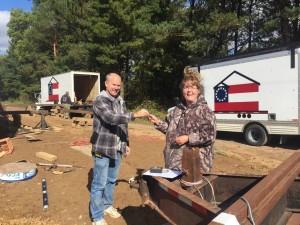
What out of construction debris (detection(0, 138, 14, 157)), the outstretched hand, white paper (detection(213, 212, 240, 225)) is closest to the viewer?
white paper (detection(213, 212, 240, 225))

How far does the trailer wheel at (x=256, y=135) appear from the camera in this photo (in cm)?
1180

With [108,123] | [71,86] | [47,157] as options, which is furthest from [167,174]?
[71,86]

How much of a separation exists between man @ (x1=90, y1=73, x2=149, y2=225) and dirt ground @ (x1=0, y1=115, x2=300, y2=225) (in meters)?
0.53

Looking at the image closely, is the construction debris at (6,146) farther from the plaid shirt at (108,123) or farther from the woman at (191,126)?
the woman at (191,126)

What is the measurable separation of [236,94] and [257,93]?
2.66ft

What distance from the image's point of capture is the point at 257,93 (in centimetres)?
1174

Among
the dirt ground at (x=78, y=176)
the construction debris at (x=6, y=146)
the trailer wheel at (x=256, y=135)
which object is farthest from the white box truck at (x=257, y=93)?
the construction debris at (x=6, y=146)

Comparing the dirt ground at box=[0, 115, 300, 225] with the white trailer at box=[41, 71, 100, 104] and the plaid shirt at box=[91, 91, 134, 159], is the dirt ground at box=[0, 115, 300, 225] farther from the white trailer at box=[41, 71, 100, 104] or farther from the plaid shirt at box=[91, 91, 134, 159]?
the white trailer at box=[41, 71, 100, 104]

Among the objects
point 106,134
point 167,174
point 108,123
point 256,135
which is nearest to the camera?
point 167,174

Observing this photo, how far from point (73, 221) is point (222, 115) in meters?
8.93

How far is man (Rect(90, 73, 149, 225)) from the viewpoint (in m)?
4.32

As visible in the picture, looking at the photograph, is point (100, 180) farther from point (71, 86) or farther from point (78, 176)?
point (71, 86)

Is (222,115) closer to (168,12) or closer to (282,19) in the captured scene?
(282,19)

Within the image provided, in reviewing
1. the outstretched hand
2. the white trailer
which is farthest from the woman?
the white trailer
